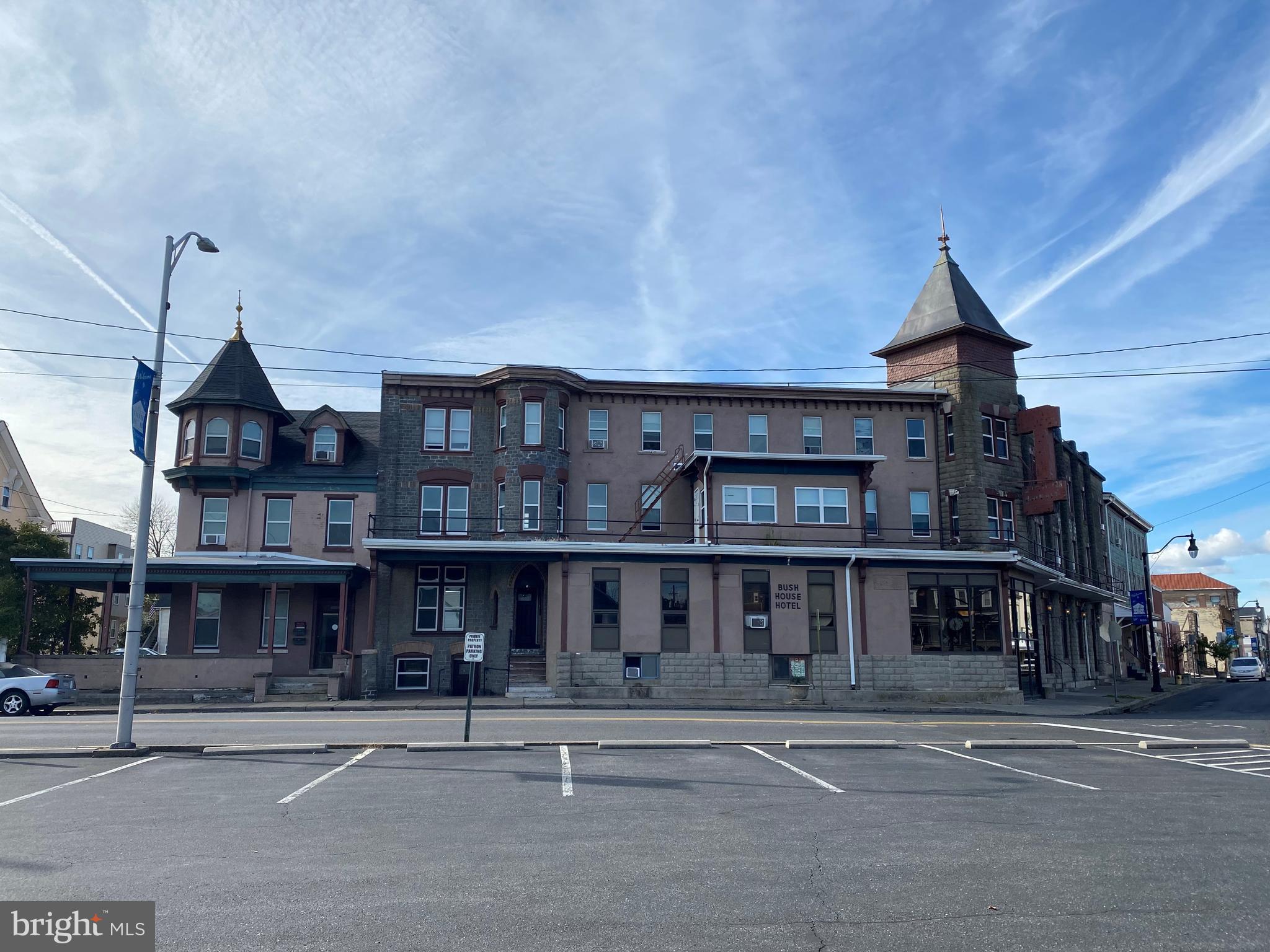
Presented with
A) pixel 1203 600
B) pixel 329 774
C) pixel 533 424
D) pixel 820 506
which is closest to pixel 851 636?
pixel 820 506

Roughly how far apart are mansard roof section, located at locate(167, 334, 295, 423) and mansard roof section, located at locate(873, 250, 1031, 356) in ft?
88.0

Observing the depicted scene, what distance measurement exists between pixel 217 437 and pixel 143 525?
19956 millimetres

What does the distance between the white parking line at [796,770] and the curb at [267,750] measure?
25.7 ft

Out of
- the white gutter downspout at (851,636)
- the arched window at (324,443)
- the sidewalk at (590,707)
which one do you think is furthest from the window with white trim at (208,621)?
the white gutter downspout at (851,636)

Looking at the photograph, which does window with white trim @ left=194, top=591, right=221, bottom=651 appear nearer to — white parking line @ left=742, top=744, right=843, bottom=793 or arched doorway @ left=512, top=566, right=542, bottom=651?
arched doorway @ left=512, top=566, right=542, bottom=651

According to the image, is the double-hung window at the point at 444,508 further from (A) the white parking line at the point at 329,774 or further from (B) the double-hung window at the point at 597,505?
(A) the white parking line at the point at 329,774

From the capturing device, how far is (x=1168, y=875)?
8.69 meters

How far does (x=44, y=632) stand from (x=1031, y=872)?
41.2 meters

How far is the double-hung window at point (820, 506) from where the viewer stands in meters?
34.6

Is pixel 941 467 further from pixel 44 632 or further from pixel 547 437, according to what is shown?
pixel 44 632

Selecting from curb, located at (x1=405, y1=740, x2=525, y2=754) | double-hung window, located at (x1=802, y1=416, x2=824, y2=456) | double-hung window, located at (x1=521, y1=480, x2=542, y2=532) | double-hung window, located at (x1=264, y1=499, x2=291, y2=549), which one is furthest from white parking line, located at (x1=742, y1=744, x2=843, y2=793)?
double-hung window, located at (x1=264, y1=499, x2=291, y2=549)

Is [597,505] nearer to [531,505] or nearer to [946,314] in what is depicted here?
[531,505]

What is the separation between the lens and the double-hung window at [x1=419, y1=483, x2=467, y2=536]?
3597 cm

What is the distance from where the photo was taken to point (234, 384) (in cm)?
3631
